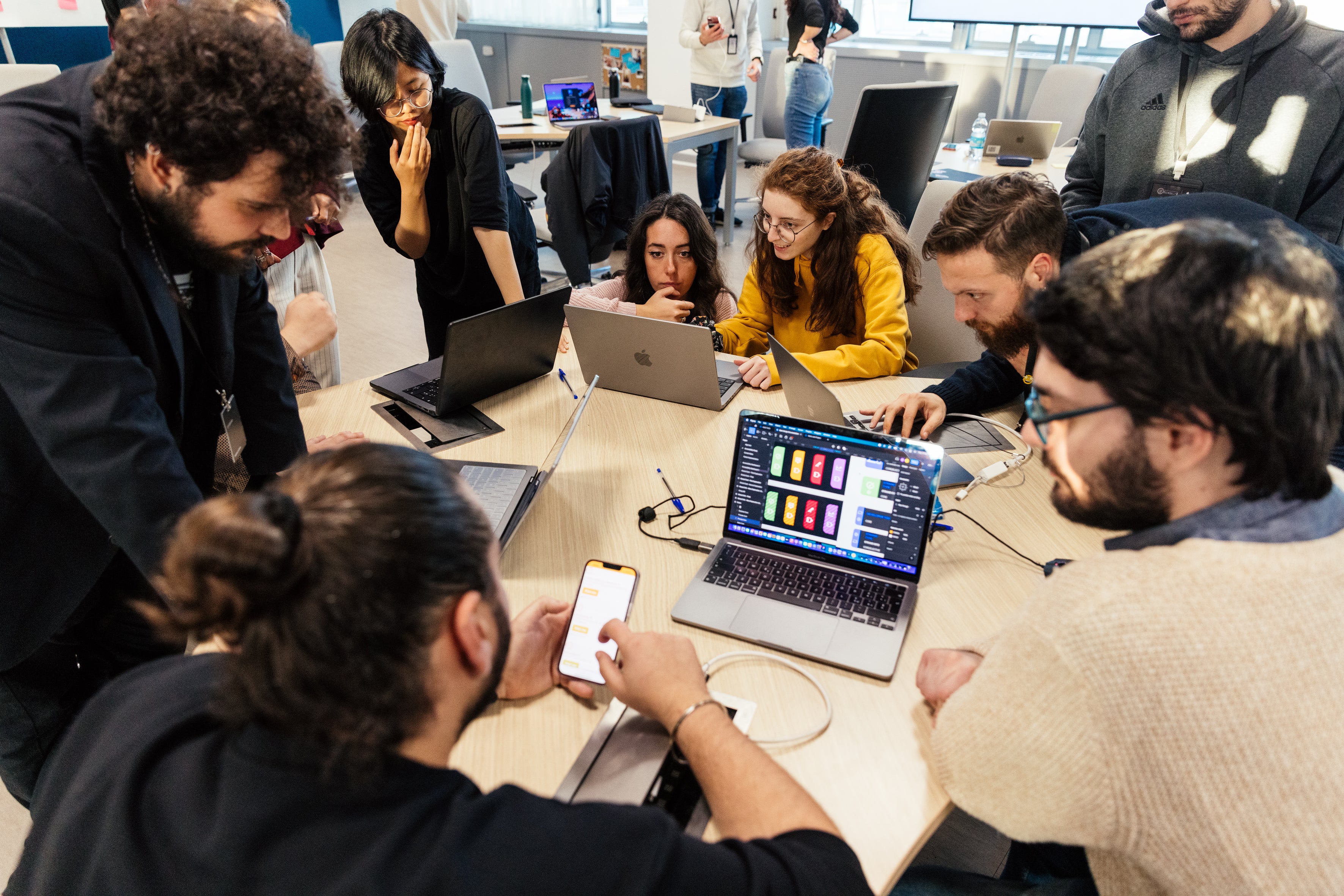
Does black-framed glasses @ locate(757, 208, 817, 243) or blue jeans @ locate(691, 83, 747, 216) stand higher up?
black-framed glasses @ locate(757, 208, 817, 243)

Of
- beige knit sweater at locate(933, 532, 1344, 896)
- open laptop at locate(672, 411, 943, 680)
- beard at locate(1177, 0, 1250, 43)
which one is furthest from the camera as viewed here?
beard at locate(1177, 0, 1250, 43)

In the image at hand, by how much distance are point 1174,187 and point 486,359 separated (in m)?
1.91

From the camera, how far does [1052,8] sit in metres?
4.72

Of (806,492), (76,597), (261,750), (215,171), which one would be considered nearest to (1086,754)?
(806,492)

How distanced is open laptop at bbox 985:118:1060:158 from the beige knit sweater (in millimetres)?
3447

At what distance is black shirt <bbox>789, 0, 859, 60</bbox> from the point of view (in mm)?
4559

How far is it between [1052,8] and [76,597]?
18.1 feet

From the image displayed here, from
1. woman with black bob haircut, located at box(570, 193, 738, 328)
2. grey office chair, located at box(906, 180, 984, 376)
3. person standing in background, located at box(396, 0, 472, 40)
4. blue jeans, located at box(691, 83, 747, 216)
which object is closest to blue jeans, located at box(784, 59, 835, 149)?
blue jeans, located at box(691, 83, 747, 216)

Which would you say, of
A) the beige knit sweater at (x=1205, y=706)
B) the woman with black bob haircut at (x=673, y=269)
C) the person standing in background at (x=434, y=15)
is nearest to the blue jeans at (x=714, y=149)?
the person standing in background at (x=434, y=15)

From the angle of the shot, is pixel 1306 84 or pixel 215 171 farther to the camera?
pixel 1306 84

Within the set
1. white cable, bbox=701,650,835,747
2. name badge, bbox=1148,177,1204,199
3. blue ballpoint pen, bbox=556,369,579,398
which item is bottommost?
blue ballpoint pen, bbox=556,369,579,398

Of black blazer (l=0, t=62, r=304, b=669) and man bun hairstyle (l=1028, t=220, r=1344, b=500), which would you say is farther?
black blazer (l=0, t=62, r=304, b=669)

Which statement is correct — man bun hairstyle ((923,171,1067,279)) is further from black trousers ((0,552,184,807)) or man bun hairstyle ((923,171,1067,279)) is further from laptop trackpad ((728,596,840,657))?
black trousers ((0,552,184,807))

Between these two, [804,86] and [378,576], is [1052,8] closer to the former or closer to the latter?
[804,86]
